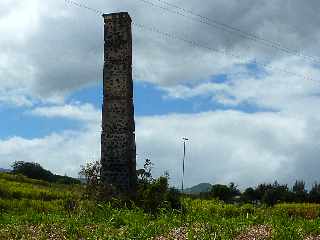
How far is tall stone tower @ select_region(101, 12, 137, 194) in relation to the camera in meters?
31.4

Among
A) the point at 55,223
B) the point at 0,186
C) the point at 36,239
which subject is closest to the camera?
the point at 36,239

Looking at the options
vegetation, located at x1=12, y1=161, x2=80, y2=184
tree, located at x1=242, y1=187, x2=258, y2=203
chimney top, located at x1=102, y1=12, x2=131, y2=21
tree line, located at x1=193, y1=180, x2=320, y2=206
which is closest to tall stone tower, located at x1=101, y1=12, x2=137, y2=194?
chimney top, located at x1=102, y1=12, x2=131, y2=21

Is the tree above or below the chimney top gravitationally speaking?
below

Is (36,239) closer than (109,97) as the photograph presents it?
Yes

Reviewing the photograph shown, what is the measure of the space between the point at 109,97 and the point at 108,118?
1.04 metres

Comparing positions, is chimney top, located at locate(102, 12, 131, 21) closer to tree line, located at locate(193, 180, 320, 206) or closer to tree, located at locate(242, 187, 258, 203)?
tree line, located at locate(193, 180, 320, 206)

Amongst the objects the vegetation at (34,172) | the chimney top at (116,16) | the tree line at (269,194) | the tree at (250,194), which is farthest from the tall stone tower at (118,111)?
the vegetation at (34,172)

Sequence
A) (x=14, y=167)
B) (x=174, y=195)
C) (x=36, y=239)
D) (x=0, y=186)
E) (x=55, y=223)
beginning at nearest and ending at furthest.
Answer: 1. (x=36, y=239)
2. (x=55, y=223)
3. (x=174, y=195)
4. (x=0, y=186)
5. (x=14, y=167)

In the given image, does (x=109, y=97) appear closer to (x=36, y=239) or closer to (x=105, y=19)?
(x=105, y=19)

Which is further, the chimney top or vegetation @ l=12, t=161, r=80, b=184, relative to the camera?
vegetation @ l=12, t=161, r=80, b=184

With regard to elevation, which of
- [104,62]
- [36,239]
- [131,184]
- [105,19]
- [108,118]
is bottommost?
[36,239]

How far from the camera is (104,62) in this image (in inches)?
1271

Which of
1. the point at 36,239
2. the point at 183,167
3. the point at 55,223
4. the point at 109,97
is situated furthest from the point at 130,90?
the point at 183,167

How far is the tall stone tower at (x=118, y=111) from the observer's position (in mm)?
→ 31391
